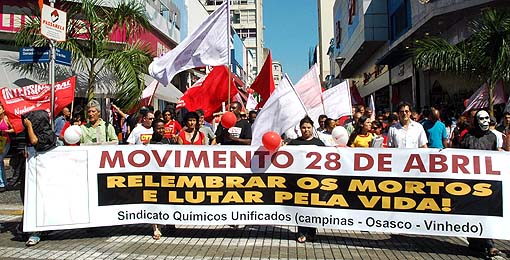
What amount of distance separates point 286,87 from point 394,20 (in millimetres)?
24666

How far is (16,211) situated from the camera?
7.93 m

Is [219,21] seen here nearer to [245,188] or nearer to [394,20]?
[245,188]

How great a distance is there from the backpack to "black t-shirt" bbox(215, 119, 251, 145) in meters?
2.79

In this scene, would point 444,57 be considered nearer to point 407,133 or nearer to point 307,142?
point 407,133

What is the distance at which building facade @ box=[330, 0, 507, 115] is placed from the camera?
57.8ft

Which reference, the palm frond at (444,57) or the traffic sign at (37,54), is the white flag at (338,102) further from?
the traffic sign at (37,54)

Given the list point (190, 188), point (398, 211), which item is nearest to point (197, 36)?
point (190, 188)

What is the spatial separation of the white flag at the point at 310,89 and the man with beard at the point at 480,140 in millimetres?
3044

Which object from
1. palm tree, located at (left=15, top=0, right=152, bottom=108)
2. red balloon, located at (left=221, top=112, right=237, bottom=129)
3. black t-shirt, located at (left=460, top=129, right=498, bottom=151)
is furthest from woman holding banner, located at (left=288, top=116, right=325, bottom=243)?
palm tree, located at (left=15, top=0, right=152, bottom=108)

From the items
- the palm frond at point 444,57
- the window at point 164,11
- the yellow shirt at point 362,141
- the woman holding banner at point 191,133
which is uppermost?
the window at point 164,11

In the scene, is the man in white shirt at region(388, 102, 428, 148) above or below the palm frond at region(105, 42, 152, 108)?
below

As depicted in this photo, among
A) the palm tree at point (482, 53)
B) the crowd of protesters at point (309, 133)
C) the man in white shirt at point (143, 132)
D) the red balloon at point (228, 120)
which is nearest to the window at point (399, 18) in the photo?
the palm tree at point (482, 53)

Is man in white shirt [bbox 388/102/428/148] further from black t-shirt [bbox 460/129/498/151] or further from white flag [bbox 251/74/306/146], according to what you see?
white flag [bbox 251/74/306/146]

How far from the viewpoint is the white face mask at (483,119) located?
18.6 ft
